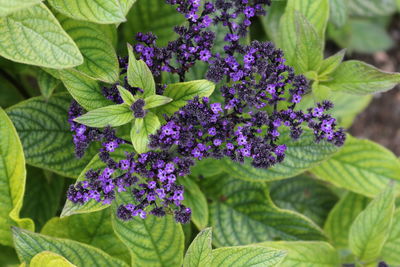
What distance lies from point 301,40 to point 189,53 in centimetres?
37

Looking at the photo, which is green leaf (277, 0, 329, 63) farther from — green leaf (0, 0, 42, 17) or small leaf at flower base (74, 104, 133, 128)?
green leaf (0, 0, 42, 17)

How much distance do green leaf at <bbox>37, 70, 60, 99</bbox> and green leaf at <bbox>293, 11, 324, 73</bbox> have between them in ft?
2.39

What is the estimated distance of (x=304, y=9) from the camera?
162 centimetres

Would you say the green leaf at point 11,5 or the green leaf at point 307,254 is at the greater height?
the green leaf at point 11,5

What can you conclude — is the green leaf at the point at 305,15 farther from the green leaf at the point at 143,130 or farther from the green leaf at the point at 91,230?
the green leaf at the point at 91,230

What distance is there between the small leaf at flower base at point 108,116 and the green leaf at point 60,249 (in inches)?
14.6

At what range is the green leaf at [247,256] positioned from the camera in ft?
4.20

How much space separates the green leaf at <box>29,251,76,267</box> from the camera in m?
1.23

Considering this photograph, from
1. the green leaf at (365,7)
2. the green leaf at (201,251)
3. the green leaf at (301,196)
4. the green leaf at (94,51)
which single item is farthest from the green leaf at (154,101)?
the green leaf at (365,7)

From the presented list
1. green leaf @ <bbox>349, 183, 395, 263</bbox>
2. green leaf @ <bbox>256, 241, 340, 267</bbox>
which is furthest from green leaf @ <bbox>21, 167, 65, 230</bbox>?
green leaf @ <bbox>349, 183, 395, 263</bbox>

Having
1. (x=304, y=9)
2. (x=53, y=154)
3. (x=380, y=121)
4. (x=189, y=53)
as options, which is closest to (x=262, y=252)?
(x=189, y=53)

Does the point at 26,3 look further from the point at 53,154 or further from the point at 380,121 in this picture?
the point at 380,121

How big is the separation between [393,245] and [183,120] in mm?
903

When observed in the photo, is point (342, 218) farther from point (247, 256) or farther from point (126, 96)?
point (126, 96)
